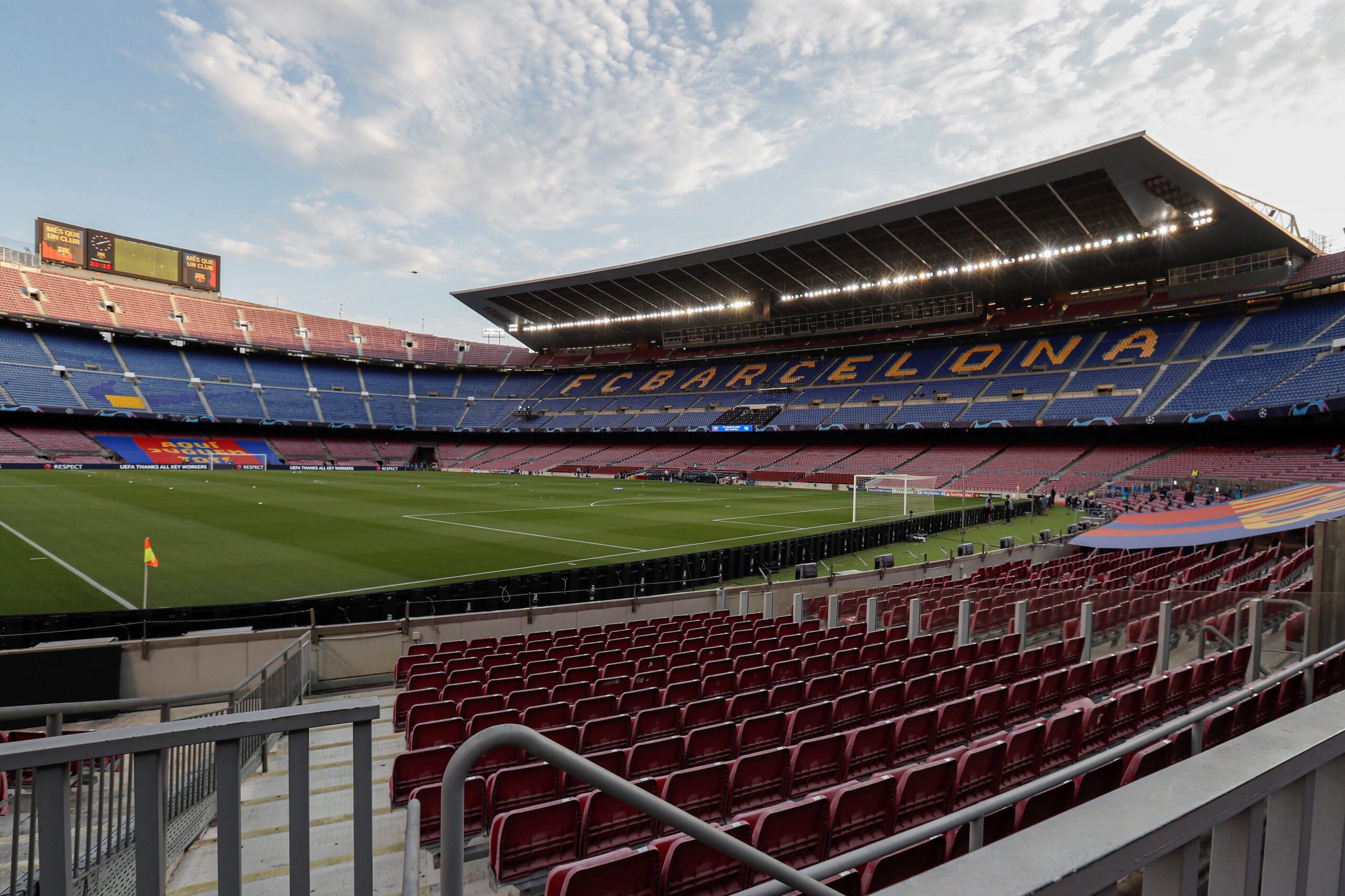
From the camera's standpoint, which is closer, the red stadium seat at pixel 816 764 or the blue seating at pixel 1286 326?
the red stadium seat at pixel 816 764

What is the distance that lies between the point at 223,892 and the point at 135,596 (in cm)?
2033

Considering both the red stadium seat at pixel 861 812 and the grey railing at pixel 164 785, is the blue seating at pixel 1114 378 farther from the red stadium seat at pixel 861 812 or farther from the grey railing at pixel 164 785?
the grey railing at pixel 164 785

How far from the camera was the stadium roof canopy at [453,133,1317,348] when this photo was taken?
4306 cm

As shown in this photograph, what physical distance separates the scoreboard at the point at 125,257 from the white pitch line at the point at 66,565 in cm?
6976

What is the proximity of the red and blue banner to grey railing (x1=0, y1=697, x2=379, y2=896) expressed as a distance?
16.9 metres

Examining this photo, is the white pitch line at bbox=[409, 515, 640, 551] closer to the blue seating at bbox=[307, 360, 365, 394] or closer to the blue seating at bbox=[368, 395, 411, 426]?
the blue seating at bbox=[368, 395, 411, 426]

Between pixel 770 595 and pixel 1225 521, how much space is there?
37.6 feet

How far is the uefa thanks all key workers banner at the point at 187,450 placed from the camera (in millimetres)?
64562

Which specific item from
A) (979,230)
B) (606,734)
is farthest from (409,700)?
(979,230)

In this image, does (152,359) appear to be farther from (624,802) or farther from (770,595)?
(624,802)

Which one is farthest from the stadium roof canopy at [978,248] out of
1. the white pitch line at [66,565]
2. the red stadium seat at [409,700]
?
the white pitch line at [66,565]

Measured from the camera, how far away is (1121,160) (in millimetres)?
39906

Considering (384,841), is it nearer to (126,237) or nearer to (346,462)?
(346,462)

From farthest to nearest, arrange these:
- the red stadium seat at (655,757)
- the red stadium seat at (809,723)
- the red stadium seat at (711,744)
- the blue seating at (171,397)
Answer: the blue seating at (171,397) → the red stadium seat at (809,723) → the red stadium seat at (711,744) → the red stadium seat at (655,757)
